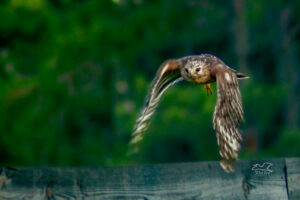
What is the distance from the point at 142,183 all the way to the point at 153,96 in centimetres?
50

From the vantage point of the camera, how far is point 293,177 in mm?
3041

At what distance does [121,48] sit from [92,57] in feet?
1.42

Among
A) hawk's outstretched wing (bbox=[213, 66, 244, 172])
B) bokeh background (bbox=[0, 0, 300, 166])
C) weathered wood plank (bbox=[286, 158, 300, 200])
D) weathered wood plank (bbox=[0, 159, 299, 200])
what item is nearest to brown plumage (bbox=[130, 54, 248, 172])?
hawk's outstretched wing (bbox=[213, 66, 244, 172])

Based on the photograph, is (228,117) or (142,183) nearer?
(142,183)

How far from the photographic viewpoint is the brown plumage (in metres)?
2.98

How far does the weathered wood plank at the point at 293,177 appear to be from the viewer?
3.02 m

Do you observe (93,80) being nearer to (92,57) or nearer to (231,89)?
(92,57)

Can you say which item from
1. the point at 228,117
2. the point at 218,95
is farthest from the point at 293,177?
the point at 218,95

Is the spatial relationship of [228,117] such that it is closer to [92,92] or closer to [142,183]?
[142,183]

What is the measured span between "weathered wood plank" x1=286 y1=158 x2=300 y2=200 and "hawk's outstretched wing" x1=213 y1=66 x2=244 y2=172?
23 cm

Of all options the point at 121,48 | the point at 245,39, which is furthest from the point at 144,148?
the point at 245,39

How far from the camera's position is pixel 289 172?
305 centimetres

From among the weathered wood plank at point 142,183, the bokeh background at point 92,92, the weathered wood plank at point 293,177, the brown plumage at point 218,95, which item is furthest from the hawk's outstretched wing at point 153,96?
the bokeh background at point 92,92

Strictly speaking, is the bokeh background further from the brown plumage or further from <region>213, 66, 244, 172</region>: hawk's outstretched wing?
<region>213, 66, 244, 172</region>: hawk's outstretched wing
